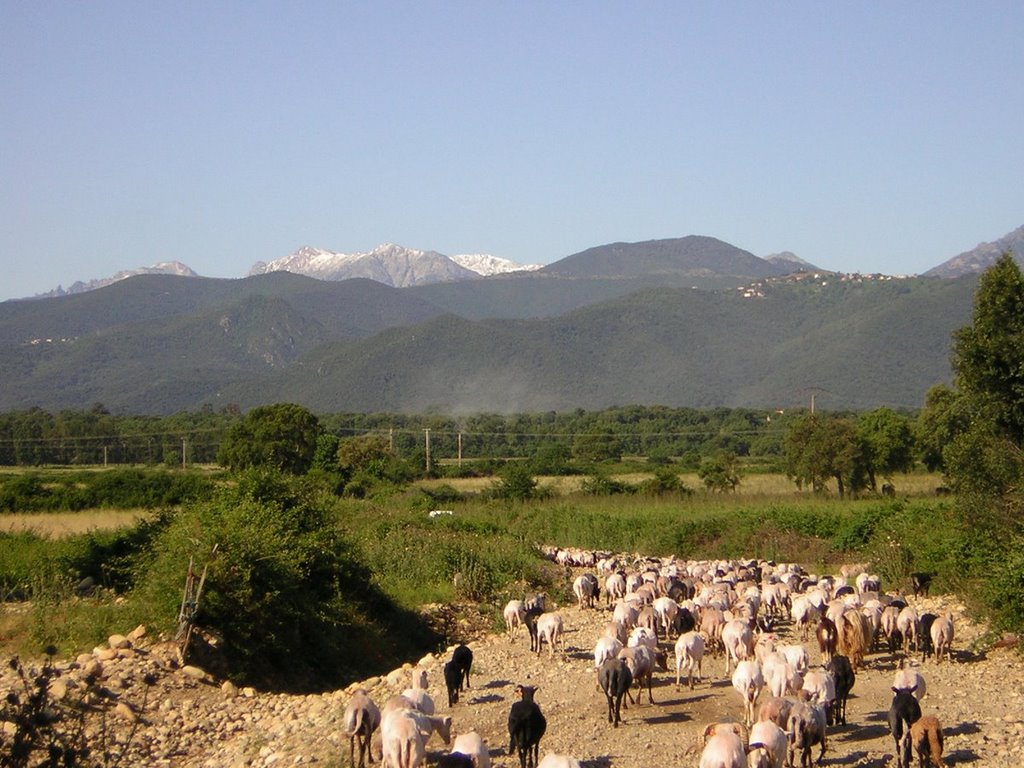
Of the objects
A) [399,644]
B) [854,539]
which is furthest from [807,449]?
[399,644]

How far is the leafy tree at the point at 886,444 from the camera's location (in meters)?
54.7

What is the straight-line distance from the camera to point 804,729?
11086mm

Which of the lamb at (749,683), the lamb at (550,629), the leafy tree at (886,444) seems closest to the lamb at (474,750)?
the lamb at (749,683)

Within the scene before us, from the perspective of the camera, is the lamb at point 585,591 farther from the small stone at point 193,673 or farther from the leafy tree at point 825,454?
the leafy tree at point 825,454

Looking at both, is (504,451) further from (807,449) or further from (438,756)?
(438,756)

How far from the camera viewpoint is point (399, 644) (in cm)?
2267

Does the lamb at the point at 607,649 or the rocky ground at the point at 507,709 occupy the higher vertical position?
the lamb at the point at 607,649

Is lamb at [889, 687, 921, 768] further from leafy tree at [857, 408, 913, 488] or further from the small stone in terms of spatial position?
leafy tree at [857, 408, 913, 488]

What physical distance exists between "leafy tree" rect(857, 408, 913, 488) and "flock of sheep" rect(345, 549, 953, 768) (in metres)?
29.7

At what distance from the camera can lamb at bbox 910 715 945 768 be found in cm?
1125

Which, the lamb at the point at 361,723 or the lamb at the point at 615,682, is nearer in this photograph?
the lamb at the point at 361,723

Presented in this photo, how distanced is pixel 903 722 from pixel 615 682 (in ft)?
10.1

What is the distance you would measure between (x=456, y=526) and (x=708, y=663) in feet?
65.4

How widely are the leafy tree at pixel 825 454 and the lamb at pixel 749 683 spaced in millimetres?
39234
